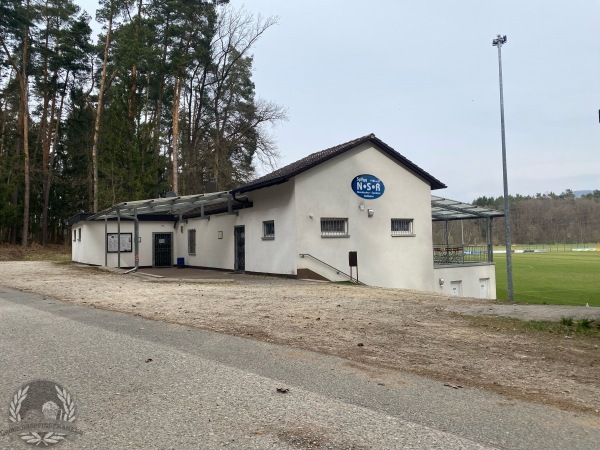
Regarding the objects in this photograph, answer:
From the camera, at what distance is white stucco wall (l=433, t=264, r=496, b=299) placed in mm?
23391

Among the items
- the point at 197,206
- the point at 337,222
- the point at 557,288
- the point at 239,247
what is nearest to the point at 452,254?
the point at 557,288

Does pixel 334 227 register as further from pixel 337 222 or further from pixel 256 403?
pixel 256 403

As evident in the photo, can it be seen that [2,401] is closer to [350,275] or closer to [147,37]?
[350,275]

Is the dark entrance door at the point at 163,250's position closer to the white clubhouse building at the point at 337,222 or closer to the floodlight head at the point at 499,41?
A: the white clubhouse building at the point at 337,222

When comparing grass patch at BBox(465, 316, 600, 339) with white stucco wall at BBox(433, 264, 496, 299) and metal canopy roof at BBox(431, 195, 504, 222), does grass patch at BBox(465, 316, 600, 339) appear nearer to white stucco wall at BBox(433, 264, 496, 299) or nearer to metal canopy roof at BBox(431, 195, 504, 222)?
white stucco wall at BBox(433, 264, 496, 299)

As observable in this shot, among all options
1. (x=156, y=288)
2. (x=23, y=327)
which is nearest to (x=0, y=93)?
(x=156, y=288)

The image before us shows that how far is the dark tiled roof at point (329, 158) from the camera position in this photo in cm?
1844

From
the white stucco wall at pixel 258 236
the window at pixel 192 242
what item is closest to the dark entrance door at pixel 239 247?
the white stucco wall at pixel 258 236

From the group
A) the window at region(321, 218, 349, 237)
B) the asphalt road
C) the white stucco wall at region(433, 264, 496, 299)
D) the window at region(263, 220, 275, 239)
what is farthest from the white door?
the asphalt road

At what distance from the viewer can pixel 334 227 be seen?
19.6 metres

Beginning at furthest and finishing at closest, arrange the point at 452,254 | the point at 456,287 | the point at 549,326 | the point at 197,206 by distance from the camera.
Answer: the point at 452,254 < the point at 197,206 < the point at 456,287 < the point at 549,326

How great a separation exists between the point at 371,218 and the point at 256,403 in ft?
53.9

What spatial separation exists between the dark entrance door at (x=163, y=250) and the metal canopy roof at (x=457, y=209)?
1540 cm

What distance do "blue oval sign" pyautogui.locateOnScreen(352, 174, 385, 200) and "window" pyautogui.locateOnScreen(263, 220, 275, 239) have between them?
374 cm
